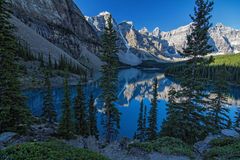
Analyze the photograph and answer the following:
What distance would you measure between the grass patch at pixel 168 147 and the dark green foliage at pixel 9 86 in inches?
402

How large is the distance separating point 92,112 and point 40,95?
41460 mm

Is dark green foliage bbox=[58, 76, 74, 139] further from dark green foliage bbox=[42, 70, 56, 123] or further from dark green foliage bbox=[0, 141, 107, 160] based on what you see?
dark green foliage bbox=[0, 141, 107, 160]

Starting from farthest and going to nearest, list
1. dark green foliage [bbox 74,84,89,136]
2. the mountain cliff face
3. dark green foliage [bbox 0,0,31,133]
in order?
the mountain cliff face → dark green foliage [bbox 74,84,89,136] → dark green foliage [bbox 0,0,31,133]

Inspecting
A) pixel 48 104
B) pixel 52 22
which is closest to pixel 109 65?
pixel 48 104

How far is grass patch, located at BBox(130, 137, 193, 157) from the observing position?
13.5 meters

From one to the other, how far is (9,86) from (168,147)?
14.1 m

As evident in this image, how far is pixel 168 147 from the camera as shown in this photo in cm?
1431

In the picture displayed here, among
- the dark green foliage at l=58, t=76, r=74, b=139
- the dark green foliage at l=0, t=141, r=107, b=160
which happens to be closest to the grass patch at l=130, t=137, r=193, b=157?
the dark green foliage at l=0, t=141, r=107, b=160

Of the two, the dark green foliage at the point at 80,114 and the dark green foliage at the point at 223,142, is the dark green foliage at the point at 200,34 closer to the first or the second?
the dark green foliage at the point at 223,142

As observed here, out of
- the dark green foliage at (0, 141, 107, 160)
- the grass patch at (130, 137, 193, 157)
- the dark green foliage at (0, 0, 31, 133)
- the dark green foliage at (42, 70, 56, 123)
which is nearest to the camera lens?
the dark green foliage at (0, 141, 107, 160)

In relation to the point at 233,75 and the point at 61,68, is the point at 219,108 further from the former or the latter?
the point at 233,75

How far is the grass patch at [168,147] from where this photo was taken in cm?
1355

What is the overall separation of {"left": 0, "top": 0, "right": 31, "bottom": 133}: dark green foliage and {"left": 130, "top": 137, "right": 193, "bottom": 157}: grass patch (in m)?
10.2

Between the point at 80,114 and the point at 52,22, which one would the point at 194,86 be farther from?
the point at 52,22
